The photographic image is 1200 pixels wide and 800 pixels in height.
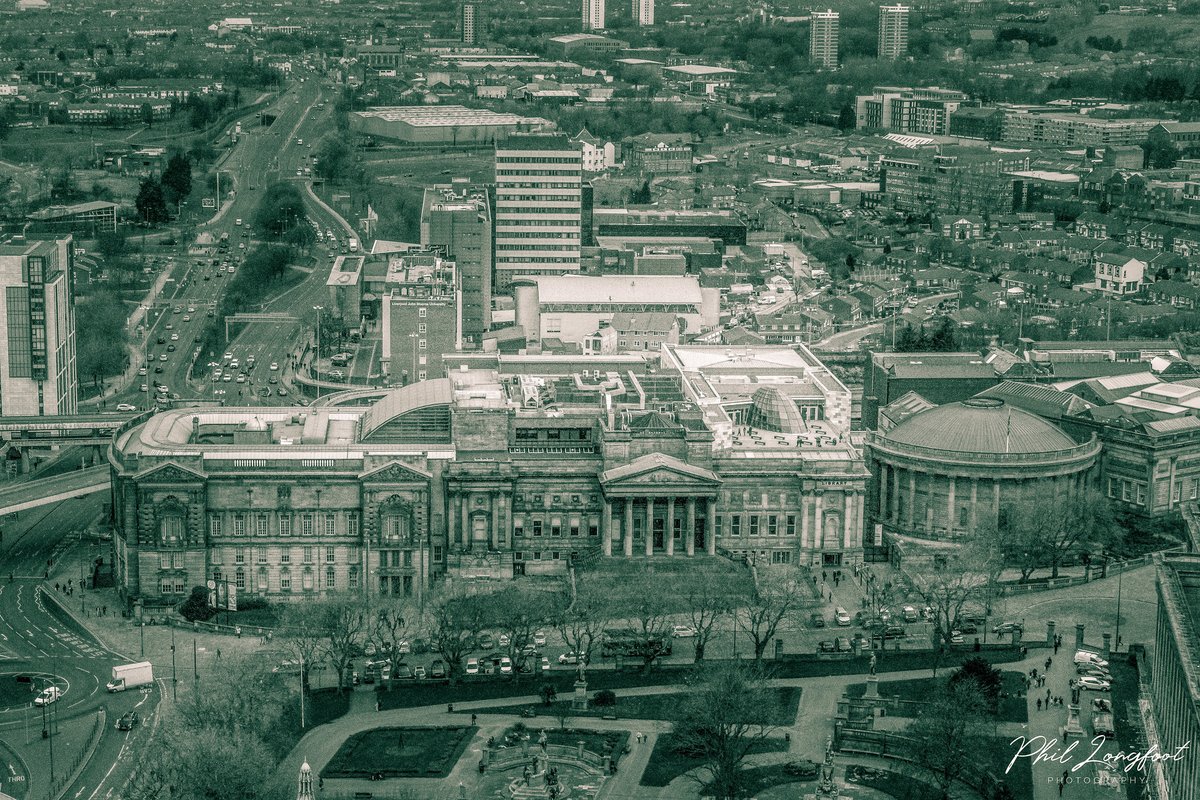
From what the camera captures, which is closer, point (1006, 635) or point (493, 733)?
point (493, 733)

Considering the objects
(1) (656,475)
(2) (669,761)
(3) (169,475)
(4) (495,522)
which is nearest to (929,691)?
(2) (669,761)

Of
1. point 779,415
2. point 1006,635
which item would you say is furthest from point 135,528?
point 1006,635

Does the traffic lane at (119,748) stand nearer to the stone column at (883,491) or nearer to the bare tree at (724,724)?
the bare tree at (724,724)

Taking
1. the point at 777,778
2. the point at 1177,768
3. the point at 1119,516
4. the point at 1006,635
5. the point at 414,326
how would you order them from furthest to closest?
the point at 414,326 < the point at 1119,516 < the point at 1006,635 < the point at 777,778 < the point at 1177,768

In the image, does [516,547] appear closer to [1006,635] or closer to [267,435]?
[267,435]

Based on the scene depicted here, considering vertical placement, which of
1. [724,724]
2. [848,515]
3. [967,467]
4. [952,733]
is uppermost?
[967,467]

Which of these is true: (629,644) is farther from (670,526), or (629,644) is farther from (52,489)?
(52,489)
